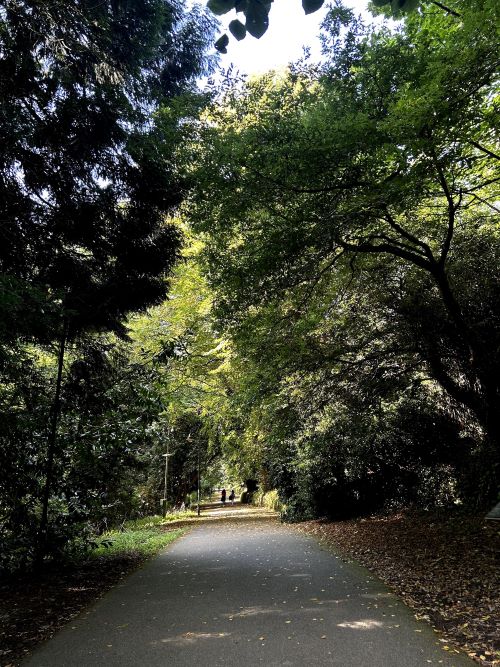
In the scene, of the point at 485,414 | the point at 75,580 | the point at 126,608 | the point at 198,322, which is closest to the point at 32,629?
the point at 126,608

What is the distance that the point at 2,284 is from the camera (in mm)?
5031

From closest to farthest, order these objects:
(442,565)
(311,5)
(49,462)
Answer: (311,5), (442,565), (49,462)

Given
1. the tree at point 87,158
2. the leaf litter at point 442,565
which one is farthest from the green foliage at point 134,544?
the leaf litter at point 442,565

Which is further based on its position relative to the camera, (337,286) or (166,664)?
Result: (337,286)

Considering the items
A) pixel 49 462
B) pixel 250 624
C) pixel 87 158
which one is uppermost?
pixel 87 158

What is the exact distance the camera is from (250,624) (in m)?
5.24

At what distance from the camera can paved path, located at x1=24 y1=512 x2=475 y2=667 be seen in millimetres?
4301

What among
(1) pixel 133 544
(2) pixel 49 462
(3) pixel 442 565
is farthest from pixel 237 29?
(1) pixel 133 544

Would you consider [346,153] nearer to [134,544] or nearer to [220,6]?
[220,6]

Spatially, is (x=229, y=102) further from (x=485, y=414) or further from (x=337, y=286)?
(x=485, y=414)

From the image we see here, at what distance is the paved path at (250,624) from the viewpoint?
4.30 metres

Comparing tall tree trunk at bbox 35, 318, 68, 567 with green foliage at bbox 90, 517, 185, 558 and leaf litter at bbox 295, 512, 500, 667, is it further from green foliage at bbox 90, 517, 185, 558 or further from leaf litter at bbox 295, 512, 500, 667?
leaf litter at bbox 295, 512, 500, 667

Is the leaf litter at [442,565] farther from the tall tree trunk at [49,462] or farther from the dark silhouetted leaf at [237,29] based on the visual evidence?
the tall tree trunk at [49,462]

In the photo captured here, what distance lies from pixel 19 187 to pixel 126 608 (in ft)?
20.3
